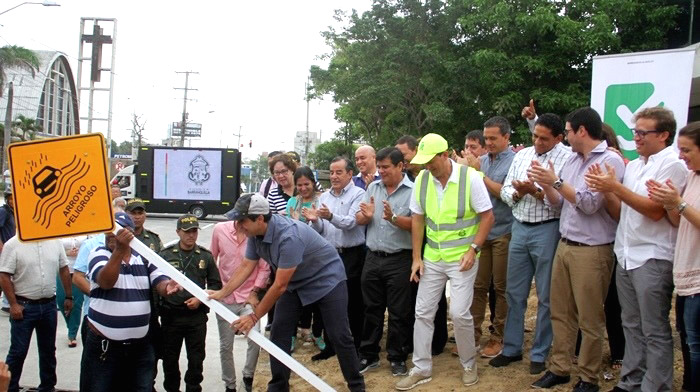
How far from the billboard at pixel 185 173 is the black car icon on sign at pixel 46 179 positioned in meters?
21.6

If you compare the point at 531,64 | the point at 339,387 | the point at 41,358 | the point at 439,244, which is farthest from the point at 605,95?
the point at 531,64

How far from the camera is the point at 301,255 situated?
452 cm

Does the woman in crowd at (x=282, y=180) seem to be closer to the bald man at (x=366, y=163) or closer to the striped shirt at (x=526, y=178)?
the bald man at (x=366, y=163)

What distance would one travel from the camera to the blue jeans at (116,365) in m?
4.28

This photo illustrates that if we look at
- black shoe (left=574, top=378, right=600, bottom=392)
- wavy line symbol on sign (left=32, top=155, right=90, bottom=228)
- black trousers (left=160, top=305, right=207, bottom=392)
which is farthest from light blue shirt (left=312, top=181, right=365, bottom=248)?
wavy line symbol on sign (left=32, top=155, right=90, bottom=228)

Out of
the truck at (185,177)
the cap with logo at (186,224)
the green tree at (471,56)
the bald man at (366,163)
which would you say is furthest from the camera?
the truck at (185,177)

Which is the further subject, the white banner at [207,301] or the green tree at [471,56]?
the green tree at [471,56]

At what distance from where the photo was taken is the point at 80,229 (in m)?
3.78

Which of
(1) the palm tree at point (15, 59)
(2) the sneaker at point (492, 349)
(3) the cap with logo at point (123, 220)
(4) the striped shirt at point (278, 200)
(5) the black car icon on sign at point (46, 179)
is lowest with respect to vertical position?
(2) the sneaker at point (492, 349)

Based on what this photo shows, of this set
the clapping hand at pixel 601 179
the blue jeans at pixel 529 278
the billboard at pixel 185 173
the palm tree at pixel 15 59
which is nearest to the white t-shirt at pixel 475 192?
the blue jeans at pixel 529 278

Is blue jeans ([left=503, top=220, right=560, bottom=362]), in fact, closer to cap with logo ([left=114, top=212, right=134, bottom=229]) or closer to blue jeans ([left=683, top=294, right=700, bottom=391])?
blue jeans ([left=683, top=294, right=700, bottom=391])

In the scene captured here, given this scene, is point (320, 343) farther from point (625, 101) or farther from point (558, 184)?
point (625, 101)

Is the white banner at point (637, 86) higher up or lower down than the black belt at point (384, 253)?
higher up

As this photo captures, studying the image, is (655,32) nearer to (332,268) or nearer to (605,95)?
(605,95)
